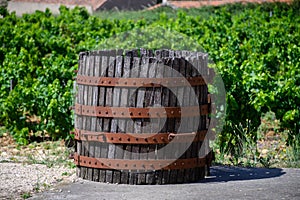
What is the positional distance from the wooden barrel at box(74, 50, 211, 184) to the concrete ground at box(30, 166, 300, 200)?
0.16 meters

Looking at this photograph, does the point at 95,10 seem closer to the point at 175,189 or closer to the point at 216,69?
the point at 216,69

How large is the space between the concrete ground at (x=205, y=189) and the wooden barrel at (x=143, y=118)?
Answer: 0.51 feet

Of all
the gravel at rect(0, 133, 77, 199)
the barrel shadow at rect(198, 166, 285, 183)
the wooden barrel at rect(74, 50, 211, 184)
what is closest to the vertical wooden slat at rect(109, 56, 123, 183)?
the wooden barrel at rect(74, 50, 211, 184)

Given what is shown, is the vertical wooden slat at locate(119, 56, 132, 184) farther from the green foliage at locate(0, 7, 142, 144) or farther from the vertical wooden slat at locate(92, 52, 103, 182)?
the green foliage at locate(0, 7, 142, 144)

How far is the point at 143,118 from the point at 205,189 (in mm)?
897

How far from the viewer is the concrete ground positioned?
6355 millimetres

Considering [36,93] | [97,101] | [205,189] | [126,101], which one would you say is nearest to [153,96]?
[126,101]

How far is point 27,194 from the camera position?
663 centimetres

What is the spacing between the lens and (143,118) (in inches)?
267

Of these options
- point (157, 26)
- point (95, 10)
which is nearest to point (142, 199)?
point (157, 26)

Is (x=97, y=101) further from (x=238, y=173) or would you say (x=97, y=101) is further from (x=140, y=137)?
(x=238, y=173)

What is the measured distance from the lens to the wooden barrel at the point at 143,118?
6773mm

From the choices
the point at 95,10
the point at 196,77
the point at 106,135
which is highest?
the point at 95,10

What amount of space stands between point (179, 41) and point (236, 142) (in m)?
7.08
